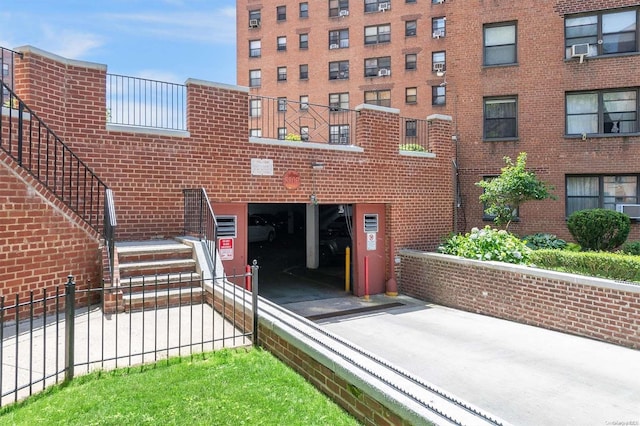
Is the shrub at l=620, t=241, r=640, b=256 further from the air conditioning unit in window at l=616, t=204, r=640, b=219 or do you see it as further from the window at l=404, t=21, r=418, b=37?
the window at l=404, t=21, r=418, b=37

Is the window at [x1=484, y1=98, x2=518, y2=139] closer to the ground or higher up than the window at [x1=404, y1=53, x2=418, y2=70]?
closer to the ground

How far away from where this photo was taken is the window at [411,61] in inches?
1174

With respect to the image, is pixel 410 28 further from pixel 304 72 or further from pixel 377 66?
pixel 304 72

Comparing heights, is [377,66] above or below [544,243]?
above

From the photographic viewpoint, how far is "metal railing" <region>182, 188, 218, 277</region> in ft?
27.6

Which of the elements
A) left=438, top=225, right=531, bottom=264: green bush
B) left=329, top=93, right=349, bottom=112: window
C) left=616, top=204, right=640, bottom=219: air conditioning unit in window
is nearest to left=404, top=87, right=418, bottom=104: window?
left=329, top=93, right=349, bottom=112: window

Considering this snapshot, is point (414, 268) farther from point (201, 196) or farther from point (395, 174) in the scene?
point (201, 196)

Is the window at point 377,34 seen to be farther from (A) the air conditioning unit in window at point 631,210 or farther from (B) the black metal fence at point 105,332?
(B) the black metal fence at point 105,332

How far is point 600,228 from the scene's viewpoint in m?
11.9

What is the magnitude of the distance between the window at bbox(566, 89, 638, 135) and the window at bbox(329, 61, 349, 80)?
18.7 meters

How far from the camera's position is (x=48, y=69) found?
7.66 meters

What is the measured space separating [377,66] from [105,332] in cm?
2895

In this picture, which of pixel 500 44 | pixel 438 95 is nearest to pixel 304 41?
pixel 438 95

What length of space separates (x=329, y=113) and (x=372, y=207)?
19269 millimetres
